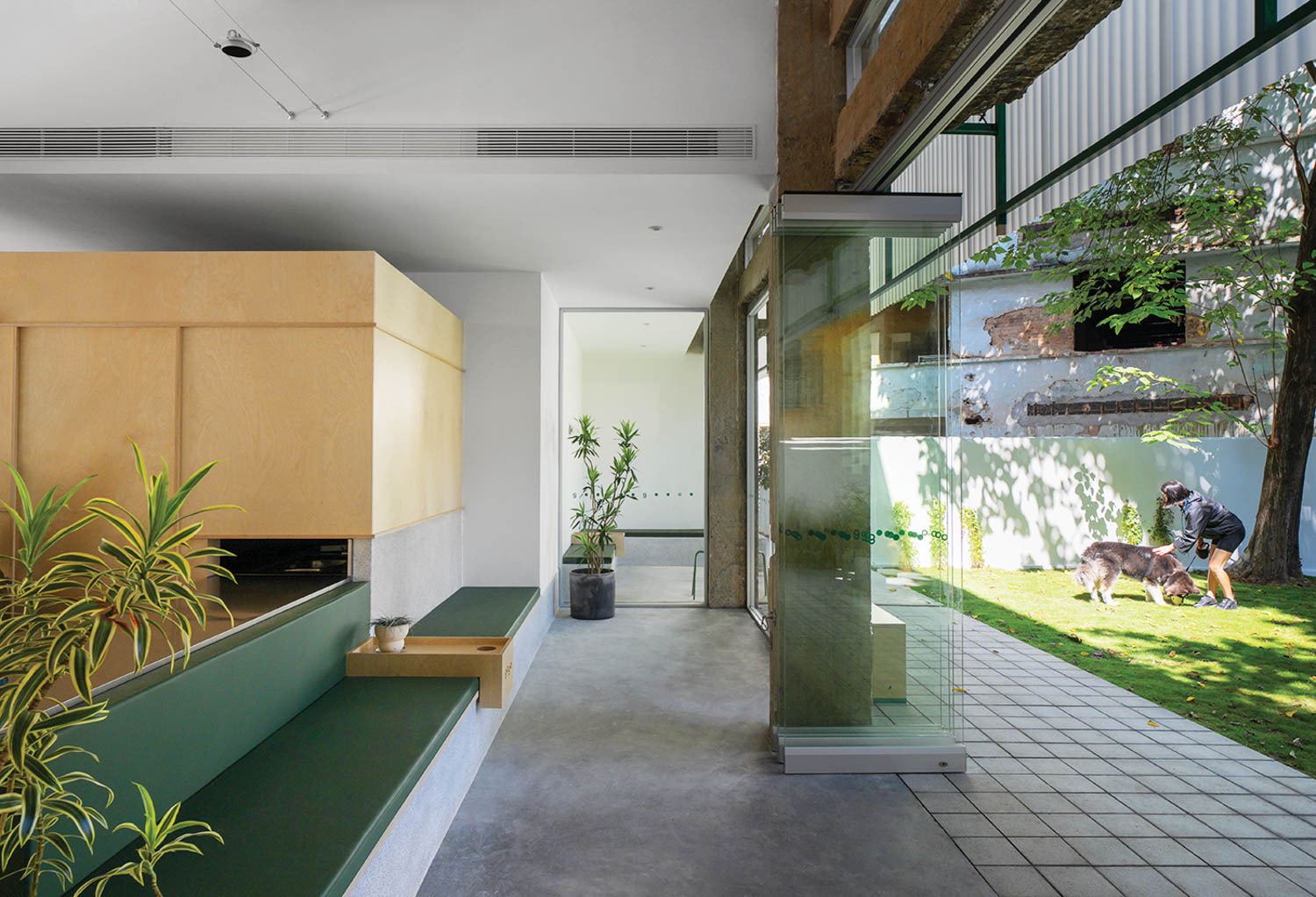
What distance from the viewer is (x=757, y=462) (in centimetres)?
631

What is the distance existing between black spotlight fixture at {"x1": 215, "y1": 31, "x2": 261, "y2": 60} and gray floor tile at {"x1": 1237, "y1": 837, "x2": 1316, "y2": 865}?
4.75 metres

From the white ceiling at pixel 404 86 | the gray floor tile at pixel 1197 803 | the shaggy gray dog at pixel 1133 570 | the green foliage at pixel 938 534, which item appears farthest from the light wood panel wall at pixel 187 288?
the shaggy gray dog at pixel 1133 570

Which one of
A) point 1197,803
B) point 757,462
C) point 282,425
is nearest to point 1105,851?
point 1197,803

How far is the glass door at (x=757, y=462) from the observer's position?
6016mm

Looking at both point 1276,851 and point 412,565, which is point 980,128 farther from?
point 412,565

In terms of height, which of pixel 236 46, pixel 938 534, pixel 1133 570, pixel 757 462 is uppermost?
pixel 236 46

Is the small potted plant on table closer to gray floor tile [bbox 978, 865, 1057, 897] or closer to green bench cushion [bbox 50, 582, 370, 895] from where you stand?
green bench cushion [bbox 50, 582, 370, 895]

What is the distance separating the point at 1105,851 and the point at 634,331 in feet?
19.5

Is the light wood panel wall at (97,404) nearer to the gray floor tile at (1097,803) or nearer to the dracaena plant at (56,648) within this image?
the dracaena plant at (56,648)

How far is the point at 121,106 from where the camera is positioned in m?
3.29

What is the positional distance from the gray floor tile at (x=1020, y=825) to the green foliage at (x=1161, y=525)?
640 centimetres

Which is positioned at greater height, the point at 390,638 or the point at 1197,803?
the point at 390,638

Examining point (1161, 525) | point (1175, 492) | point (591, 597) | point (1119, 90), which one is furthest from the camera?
point (1161, 525)

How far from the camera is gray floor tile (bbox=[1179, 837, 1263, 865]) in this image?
242 cm
